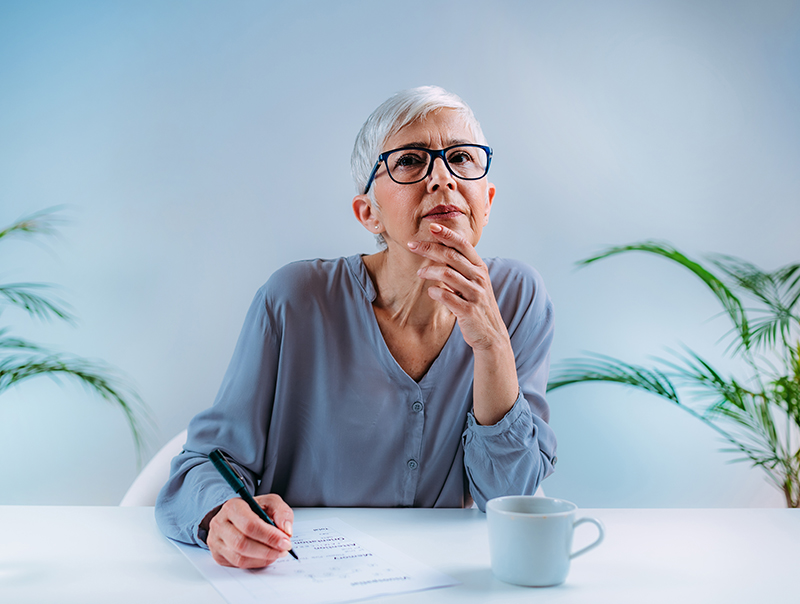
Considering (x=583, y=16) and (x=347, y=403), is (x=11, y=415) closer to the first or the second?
(x=347, y=403)

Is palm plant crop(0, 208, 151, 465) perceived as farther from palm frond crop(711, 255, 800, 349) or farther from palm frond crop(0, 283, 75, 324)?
palm frond crop(711, 255, 800, 349)

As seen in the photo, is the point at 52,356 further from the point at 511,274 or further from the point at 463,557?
the point at 463,557

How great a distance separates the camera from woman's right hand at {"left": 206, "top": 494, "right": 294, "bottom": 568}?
2.27 feet

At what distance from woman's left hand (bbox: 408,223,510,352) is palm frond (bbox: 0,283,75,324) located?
165cm

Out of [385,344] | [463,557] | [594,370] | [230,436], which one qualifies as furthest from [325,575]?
[594,370]

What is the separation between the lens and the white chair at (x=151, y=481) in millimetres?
1128

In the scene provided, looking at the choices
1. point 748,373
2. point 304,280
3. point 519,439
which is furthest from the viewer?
point 748,373

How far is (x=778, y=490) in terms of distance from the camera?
220 centimetres

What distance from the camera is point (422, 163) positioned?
113 cm

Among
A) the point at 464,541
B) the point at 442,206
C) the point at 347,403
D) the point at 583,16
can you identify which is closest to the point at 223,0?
the point at 583,16

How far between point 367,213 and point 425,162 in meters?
0.19

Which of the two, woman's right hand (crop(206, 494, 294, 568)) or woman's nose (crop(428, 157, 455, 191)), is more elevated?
woman's nose (crop(428, 157, 455, 191))

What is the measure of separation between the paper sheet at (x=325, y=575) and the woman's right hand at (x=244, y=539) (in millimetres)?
15

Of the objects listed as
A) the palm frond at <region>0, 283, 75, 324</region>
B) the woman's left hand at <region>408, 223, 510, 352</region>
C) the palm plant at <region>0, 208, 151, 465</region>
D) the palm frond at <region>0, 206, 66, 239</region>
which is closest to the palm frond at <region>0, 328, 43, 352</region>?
the palm plant at <region>0, 208, 151, 465</region>
